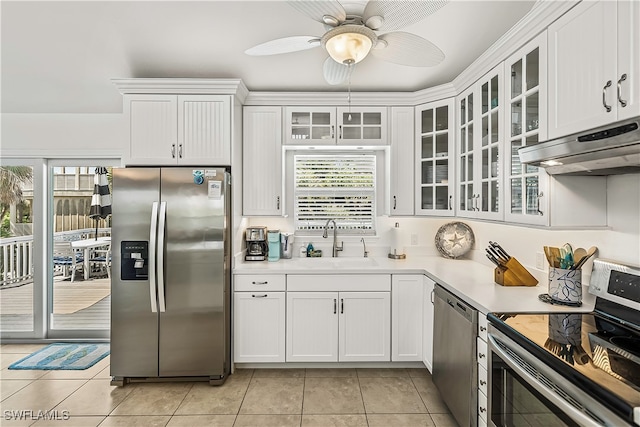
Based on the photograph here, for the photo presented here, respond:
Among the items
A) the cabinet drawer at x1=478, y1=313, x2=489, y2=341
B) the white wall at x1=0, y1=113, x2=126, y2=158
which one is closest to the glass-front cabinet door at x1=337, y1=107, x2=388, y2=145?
the cabinet drawer at x1=478, y1=313, x2=489, y2=341

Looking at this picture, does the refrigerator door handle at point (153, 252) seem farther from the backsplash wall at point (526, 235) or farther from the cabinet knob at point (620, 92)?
the cabinet knob at point (620, 92)

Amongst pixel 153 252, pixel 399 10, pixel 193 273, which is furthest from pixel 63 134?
pixel 399 10

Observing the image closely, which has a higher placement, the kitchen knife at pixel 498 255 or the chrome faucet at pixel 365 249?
the kitchen knife at pixel 498 255

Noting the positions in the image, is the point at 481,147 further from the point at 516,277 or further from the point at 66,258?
the point at 66,258

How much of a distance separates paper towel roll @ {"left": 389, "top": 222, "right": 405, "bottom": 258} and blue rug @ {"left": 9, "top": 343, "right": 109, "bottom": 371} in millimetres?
3024

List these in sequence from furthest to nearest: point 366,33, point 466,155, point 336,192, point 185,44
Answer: point 336,192 < point 466,155 < point 185,44 < point 366,33

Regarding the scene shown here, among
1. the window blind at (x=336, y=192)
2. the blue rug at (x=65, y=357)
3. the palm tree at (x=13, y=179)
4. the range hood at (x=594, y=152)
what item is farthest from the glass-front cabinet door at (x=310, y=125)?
the palm tree at (x=13, y=179)

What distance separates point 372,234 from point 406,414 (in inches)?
66.6

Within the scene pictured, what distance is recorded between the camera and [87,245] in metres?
3.81

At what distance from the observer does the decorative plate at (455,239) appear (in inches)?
130

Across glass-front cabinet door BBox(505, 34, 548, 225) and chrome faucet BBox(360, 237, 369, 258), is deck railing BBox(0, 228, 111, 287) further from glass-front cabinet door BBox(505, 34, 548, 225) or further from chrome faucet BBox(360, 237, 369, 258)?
glass-front cabinet door BBox(505, 34, 548, 225)

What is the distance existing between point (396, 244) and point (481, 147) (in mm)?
1283

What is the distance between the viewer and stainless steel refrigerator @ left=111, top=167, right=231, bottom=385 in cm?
273

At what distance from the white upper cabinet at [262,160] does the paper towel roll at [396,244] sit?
1.19 metres
